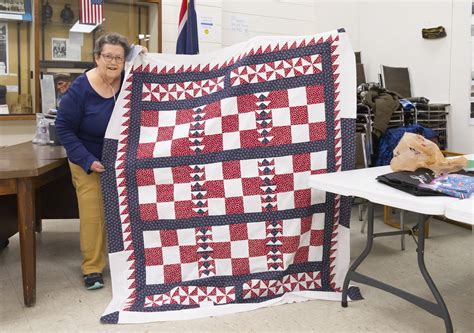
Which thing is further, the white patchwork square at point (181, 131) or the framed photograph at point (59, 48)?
the framed photograph at point (59, 48)

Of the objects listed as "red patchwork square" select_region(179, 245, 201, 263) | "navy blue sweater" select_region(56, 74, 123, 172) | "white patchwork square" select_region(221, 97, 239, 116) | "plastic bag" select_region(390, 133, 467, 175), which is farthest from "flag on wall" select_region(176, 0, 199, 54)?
"plastic bag" select_region(390, 133, 467, 175)

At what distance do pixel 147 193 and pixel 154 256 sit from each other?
1.08 feet

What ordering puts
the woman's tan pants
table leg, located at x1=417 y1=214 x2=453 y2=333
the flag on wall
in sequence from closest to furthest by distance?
table leg, located at x1=417 y1=214 x2=453 y2=333 < the woman's tan pants < the flag on wall

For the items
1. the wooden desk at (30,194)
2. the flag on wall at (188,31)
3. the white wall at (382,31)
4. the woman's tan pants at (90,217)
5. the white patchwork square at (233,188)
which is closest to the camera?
→ the wooden desk at (30,194)

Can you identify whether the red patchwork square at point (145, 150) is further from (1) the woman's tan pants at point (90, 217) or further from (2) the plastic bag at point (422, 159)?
(2) the plastic bag at point (422, 159)

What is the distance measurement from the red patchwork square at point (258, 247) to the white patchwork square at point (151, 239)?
475 mm

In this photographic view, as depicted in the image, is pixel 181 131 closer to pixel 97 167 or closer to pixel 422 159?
pixel 97 167

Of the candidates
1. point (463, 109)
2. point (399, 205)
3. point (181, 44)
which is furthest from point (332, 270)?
point (463, 109)

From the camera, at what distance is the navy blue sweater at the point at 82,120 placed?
8.53ft

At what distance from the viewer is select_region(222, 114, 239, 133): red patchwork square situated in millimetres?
2545

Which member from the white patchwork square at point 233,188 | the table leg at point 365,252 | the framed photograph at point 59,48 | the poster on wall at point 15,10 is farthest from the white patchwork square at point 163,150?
the poster on wall at point 15,10

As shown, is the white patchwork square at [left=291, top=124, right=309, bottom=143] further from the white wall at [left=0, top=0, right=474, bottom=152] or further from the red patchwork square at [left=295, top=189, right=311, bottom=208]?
the white wall at [left=0, top=0, right=474, bottom=152]

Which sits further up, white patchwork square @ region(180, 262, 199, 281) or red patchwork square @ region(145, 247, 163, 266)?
red patchwork square @ region(145, 247, 163, 266)

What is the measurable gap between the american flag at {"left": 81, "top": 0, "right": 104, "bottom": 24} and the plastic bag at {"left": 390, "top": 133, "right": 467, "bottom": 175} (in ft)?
11.3
